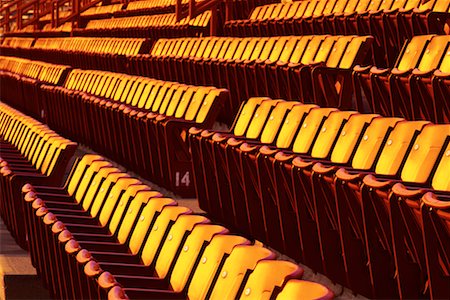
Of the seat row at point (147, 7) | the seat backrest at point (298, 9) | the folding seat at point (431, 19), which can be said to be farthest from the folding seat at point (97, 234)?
the seat row at point (147, 7)

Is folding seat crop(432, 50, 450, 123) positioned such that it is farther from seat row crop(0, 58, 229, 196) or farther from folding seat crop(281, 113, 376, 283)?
seat row crop(0, 58, 229, 196)

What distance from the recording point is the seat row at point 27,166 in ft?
3.43

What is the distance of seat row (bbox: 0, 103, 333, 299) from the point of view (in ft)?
1.61

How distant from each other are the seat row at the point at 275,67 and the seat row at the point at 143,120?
0.24ft

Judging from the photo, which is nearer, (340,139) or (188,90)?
(340,139)

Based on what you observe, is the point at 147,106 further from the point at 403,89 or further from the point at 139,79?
the point at 403,89

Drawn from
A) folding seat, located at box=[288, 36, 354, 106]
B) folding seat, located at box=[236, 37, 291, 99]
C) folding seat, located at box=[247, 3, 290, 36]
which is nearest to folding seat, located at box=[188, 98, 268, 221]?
folding seat, located at box=[288, 36, 354, 106]

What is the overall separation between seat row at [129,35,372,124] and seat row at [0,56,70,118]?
373 mm

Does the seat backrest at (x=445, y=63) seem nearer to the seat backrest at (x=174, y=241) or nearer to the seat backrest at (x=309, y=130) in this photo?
the seat backrest at (x=309, y=130)

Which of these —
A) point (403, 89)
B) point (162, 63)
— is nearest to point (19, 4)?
point (162, 63)

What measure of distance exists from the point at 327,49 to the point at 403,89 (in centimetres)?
29

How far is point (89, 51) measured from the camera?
217 centimetres

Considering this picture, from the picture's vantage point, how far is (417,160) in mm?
653

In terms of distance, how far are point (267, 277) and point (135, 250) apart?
0.25 m
